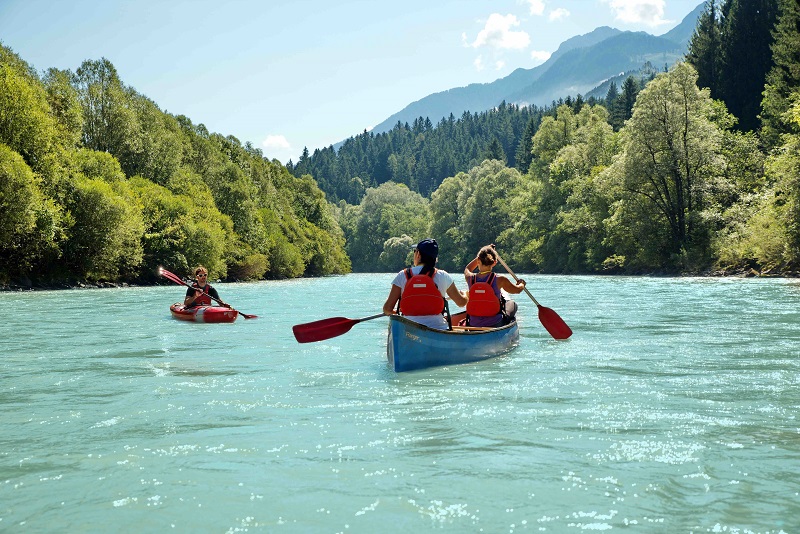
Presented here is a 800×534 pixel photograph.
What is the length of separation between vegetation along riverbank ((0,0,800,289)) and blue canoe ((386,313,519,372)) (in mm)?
20240

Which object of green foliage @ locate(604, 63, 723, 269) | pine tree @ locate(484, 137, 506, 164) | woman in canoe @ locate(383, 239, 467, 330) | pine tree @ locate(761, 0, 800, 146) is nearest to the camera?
woman in canoe @ locate(383, 239, 467, 330)

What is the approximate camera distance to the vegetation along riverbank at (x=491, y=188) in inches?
1313

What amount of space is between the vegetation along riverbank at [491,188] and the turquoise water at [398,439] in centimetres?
2062

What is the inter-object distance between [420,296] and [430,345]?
2.56 ft

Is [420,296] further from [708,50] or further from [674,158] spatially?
[708,50]

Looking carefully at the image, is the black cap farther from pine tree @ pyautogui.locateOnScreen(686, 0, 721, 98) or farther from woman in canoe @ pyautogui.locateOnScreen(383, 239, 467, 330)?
pine tree @ pyautogui.locateOnScreen(686, 0, 721, 98)

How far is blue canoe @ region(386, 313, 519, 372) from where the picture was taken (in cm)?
995

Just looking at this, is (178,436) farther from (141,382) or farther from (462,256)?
(462,256)

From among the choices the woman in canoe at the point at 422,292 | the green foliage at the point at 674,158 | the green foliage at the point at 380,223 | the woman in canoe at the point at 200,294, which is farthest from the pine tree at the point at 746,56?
the woman in canoe at the point at 422,292

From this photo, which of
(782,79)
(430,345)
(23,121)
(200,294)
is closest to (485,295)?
(430,345)

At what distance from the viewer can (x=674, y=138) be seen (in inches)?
1686

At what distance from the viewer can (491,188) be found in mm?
79500

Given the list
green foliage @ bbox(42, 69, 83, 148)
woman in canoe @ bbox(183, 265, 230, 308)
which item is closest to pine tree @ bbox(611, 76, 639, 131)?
green foliage @ bbox(42, 69, 83, 148)

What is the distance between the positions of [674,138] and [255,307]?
1123 inches
